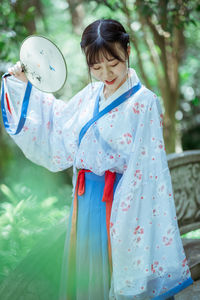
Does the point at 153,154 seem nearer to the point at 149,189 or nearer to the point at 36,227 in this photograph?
the point at 149,189

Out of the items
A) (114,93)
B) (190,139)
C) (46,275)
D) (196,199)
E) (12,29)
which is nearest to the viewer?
(114,93)

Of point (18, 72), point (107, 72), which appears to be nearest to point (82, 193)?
point (107, 72)

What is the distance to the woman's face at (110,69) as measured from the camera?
6.33 ft

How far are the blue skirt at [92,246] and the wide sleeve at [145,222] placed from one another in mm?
153

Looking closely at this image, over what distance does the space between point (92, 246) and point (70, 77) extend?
4190 millimetres

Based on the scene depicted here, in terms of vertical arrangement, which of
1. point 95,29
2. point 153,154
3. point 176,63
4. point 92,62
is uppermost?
point 176,63

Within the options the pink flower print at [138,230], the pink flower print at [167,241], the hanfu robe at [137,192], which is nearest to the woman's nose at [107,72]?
the hanfu robe at [137,192]

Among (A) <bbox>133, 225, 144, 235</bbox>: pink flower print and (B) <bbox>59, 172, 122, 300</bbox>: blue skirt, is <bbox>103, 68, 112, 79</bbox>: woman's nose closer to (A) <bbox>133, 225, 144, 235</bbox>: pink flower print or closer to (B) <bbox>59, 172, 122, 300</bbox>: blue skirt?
(B) <bbox>59, 172, 122, 300</bbox>: blue skirt

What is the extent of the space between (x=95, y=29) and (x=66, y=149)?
2.57ft

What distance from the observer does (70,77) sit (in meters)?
5.98

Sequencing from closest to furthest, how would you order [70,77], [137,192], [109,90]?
[137,192], [109,90], [70,77]

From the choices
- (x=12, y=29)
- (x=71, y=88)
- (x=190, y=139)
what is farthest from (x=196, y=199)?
(x=190, y=139)

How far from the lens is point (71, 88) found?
5.82 meters

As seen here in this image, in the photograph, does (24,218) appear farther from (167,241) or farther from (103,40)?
(103,40)
